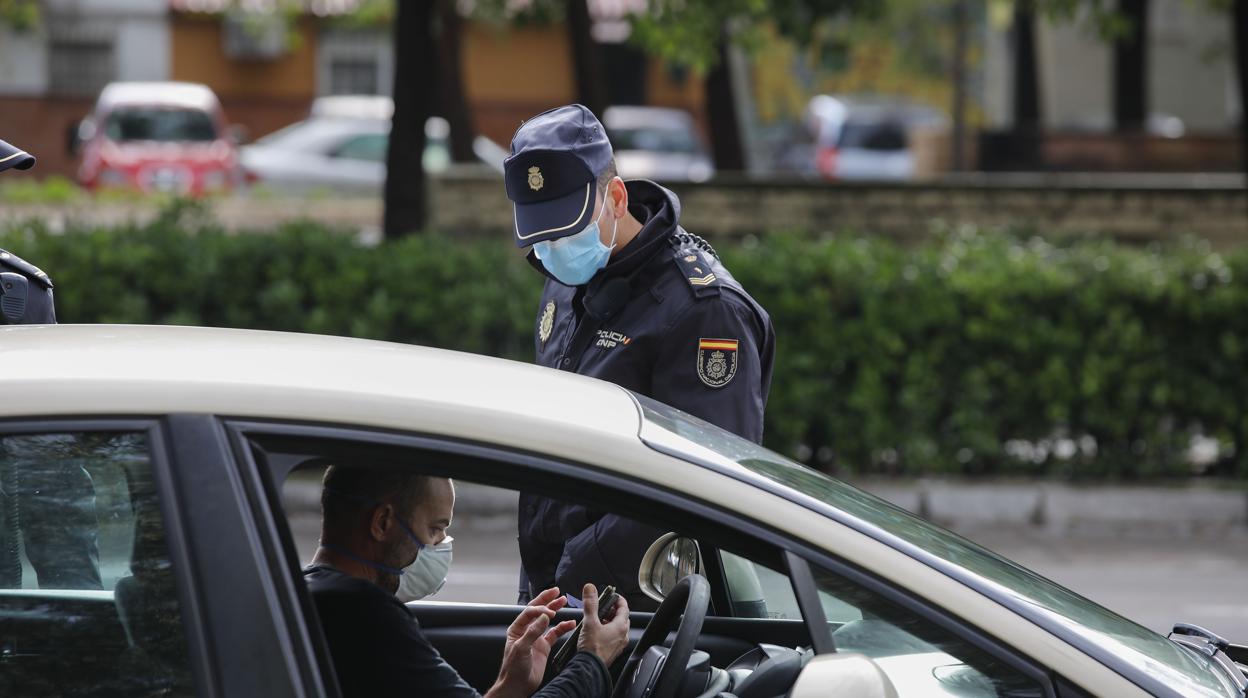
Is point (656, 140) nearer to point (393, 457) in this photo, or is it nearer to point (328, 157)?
point (328, 157)

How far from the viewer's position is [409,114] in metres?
11.0

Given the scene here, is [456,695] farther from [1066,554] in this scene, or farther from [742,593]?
[1066,554]

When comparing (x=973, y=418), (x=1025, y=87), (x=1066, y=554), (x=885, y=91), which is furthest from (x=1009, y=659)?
(x=885, y=91)

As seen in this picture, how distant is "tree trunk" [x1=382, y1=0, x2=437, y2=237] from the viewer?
10.9 metres

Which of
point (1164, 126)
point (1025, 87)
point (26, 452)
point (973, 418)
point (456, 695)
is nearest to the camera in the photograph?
point (26, 452)

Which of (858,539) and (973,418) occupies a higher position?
(858,539)

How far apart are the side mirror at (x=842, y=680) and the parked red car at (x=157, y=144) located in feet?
64.3

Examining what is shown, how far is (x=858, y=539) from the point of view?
2.14m

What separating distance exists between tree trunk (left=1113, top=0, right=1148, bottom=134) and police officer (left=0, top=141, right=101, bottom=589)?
2000cm

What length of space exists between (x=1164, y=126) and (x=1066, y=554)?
77.7ft

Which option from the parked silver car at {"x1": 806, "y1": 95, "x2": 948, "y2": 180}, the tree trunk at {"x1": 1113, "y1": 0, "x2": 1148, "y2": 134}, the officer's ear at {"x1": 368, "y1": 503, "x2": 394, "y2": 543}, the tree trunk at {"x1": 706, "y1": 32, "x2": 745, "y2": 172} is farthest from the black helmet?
the parked silver car at {"x1": 806, "y1": 95, "x2": 948, "y2": 180}

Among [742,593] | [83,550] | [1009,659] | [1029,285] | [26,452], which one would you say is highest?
[26,452]

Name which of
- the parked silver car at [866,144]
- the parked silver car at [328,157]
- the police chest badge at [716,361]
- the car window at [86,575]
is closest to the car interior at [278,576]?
the car window at [86,575]

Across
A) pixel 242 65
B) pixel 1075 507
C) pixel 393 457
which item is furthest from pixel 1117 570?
pixel 242 65
